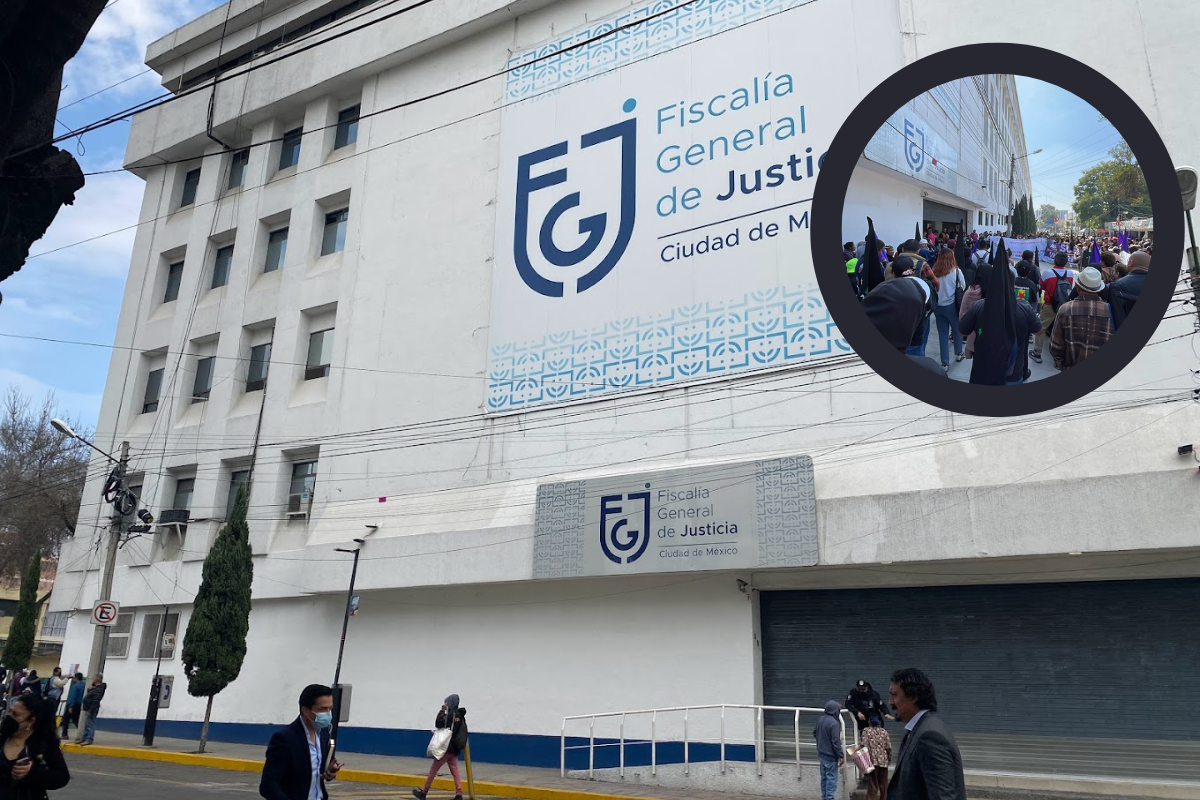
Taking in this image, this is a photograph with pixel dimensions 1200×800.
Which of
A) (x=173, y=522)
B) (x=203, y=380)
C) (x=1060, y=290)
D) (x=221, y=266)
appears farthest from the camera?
(x=221, y=266)

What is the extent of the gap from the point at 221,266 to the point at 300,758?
27.5 metres

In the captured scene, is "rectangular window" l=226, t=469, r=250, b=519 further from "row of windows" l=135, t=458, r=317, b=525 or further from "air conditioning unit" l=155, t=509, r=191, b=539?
"air conditioning unit" l=155, t=509, r=191, b=539

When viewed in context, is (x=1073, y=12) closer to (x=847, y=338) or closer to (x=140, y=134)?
(x=847, y=338)

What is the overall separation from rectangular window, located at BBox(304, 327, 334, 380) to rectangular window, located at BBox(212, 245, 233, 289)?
17.3 ft

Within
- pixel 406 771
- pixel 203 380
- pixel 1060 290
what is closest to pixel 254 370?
pixel 203 380

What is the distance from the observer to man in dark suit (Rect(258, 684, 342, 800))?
5.51 metres

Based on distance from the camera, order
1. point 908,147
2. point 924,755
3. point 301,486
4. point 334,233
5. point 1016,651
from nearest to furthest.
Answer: point 924,755 < point 908,147 < point 1016,651 < point 301,486 < point 334,233

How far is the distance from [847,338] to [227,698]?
1804 cm

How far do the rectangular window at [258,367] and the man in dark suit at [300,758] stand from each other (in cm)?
2283

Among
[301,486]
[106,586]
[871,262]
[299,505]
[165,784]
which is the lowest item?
[165,784]

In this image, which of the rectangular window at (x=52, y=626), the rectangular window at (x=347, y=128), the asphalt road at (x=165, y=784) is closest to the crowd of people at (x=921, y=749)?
the asphalt road at (x=165, y=784)

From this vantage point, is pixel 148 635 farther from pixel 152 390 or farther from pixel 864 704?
pixel 864 704

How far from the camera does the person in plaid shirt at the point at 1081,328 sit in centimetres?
1178

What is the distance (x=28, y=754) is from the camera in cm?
560
